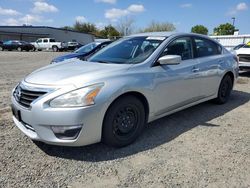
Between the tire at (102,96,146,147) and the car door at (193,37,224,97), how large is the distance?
1.66 meters

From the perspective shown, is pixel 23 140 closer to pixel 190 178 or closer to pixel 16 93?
pixel 16 93

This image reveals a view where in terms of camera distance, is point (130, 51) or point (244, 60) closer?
point (130, 51)

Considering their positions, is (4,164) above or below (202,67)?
below

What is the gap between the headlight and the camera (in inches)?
116

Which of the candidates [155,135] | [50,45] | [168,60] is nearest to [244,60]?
[168,60]

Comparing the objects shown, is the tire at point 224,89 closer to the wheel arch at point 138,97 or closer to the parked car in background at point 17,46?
the wheel arch at point 138,97

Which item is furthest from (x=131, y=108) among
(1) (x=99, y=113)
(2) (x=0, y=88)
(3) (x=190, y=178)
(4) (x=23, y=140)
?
(2) (x=0, y=88)

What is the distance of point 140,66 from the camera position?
3.62 m

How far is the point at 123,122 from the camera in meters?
3.47

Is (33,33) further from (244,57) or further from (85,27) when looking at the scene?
(244,57)

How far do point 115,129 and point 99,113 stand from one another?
0.43 metres

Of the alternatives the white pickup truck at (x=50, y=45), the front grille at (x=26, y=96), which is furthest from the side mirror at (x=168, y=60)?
the white pickup truck at (x=50, y=45)

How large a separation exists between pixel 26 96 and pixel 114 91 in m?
1.09

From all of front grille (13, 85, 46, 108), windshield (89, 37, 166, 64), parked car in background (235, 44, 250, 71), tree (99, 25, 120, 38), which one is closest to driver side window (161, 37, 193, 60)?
windshield (89, 37, 166, 64)
